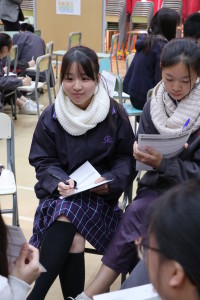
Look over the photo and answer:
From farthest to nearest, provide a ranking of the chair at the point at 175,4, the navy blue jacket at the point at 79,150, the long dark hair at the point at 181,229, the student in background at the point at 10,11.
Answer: the chair at the point at 175,4 → the student in background at the point at 10,11 → the navy blue jacket at the point at 79,150 → the long dark hair at the point at 181,229

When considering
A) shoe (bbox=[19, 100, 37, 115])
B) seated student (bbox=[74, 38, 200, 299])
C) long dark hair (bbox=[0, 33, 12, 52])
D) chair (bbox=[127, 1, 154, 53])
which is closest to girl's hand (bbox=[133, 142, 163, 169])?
seated student (bbox=[74, 38, 200, 299])

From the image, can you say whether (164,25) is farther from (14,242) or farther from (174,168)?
(14,242)

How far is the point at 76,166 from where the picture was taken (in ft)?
6.10

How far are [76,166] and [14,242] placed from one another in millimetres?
665

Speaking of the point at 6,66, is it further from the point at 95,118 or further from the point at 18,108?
the point at 95,118

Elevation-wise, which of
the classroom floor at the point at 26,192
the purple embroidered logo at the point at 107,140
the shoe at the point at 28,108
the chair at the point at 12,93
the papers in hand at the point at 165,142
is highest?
the papers in hand at the point at 165,142

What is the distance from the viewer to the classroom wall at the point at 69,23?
7863 mm

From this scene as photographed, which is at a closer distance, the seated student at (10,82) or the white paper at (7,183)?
the white paper at (7,183)

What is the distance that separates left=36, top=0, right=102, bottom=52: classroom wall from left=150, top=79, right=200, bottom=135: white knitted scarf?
6.36 meters

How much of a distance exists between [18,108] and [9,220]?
2.66m

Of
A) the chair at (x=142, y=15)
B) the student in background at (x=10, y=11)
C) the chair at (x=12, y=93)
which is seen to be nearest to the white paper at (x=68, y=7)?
the chair at (x=142, y=15)

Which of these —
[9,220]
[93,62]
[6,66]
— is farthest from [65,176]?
[6,66]

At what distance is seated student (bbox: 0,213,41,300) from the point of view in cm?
116

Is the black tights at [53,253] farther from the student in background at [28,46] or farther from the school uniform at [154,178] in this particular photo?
the student in background at [28,46]
